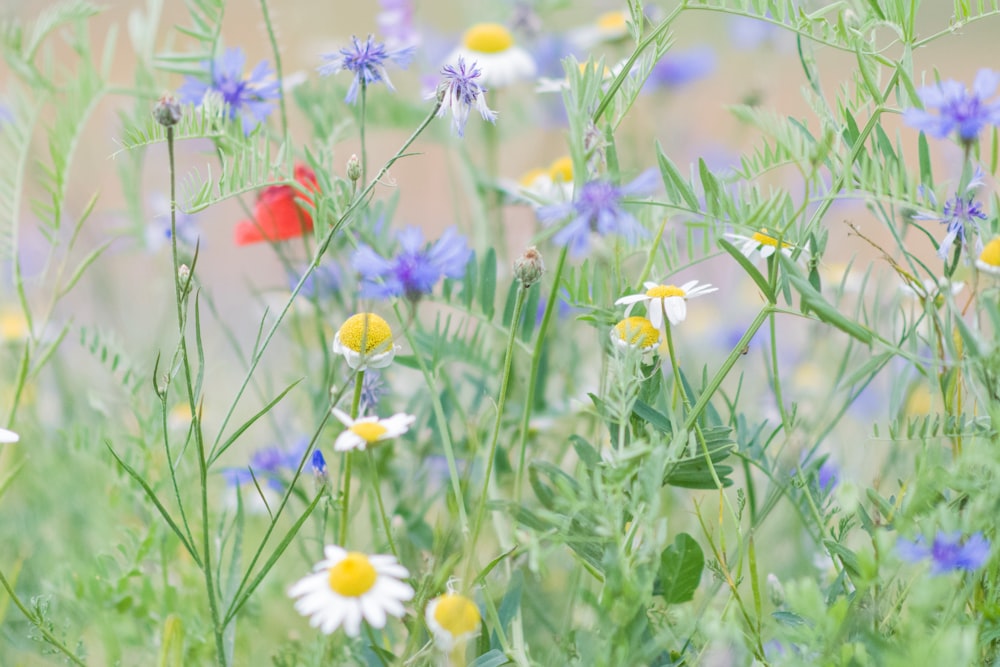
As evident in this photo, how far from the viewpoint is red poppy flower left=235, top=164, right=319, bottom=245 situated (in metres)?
0.77

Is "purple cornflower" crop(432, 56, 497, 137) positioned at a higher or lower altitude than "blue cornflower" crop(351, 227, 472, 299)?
higher

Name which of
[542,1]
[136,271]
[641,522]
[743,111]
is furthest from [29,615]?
[136,271]

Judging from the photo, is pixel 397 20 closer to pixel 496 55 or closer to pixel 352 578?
pixel 496 55

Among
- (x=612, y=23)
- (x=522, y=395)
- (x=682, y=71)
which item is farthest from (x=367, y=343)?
(x=682, y=71)

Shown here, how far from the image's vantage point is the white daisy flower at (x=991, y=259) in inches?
20.1

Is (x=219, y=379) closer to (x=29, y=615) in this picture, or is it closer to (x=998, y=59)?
(x=29, y=615)

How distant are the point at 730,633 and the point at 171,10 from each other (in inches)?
112

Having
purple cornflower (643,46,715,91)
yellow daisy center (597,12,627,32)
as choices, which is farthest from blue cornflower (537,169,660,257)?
purple cornflower (643,46,715,91)

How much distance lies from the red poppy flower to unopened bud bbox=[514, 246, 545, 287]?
1.00 feet

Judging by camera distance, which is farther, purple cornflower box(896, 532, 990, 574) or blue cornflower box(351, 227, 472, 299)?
blue cornflower box(351, 227, 472, 299)

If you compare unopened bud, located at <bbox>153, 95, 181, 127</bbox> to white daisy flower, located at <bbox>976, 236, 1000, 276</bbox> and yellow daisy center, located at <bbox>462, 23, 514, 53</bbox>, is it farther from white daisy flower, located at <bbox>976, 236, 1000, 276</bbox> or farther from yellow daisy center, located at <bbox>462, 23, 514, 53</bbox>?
yellow daisy center, located at <bbox>462, 23, 514, 53</bbox>

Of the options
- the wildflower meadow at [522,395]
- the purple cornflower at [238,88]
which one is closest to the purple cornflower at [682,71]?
the wildflower meadow at [522,395]

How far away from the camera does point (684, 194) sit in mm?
543

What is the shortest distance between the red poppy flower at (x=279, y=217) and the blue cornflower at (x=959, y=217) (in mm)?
421
